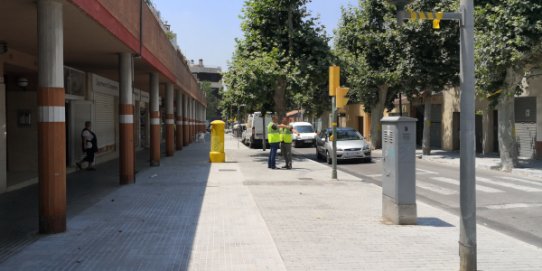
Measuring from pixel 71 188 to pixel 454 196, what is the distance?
904 cm

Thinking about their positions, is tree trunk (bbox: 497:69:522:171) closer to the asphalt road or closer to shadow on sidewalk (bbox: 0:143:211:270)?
the asphalt road

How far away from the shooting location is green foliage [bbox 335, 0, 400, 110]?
2457 centimetres

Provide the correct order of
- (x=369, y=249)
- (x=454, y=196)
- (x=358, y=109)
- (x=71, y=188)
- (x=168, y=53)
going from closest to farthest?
(x=369, y=249)
(x=454, y=196)
(x=71, y=188)
(x=168, y=53)
(x=358, y=109)

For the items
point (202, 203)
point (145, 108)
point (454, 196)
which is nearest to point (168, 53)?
point (202, 203)

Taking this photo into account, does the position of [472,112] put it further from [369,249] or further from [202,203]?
[202,203]

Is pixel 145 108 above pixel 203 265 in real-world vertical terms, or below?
above

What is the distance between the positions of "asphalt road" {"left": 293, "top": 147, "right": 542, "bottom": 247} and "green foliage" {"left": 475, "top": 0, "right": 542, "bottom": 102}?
3310 millimetres

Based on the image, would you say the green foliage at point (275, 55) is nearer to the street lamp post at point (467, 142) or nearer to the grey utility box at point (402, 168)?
the grey utility box at point (402, 168)

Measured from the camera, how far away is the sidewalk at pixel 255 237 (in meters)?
5.79

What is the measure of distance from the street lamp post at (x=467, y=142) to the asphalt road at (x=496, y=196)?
234cm

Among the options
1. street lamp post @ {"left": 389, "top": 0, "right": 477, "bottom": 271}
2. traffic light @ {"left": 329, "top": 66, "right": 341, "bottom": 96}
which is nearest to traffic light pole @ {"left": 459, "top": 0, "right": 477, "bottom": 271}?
street lamp post @ {"left": 389, "top": 0, "right": 477, "bottom": 271}

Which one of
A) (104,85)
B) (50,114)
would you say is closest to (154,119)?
(104,85)

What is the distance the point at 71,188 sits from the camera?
12539 millimetres

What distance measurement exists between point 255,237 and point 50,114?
337 centimetres
